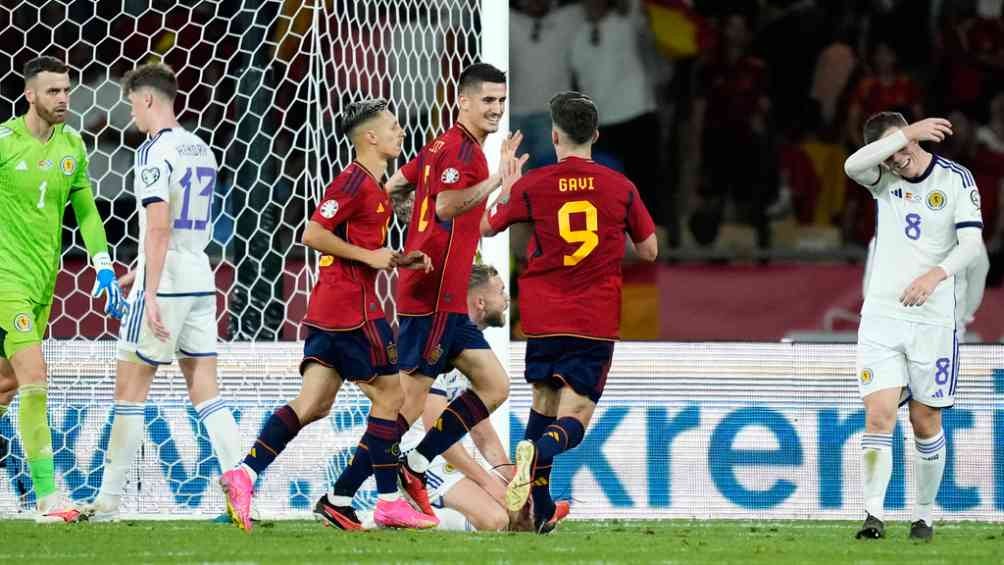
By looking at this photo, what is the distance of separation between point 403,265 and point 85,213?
2046 millimetres

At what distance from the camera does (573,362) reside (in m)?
7.56

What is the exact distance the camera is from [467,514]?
830 centimetres

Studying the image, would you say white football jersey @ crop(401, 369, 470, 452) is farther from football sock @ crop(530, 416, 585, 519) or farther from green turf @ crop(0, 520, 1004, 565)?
football sock @ crop(530, 416, 585, 519)

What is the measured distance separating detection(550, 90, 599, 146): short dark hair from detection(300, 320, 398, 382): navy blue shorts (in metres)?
1.11

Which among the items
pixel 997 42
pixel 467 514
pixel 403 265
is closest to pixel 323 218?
pixel 403 265

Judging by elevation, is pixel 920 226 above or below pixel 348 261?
above

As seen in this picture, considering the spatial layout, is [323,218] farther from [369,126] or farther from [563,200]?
[563,200]

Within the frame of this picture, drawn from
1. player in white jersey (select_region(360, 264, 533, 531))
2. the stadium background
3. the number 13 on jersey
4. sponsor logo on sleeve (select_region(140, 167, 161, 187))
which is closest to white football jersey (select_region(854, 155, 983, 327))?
the number 13 on jersey

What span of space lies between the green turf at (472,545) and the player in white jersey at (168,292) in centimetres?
41

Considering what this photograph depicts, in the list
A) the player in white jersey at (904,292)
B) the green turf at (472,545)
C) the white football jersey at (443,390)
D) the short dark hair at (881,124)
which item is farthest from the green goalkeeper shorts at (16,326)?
the short dark hair at (881,124)

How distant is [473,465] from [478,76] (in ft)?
5.99

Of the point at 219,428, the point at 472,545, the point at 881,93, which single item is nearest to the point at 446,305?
the point at 219,428

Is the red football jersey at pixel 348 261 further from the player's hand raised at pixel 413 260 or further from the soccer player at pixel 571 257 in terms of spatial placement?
the soccer player at pixel 571 257

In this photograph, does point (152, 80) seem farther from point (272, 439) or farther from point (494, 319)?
point (494, 319)
